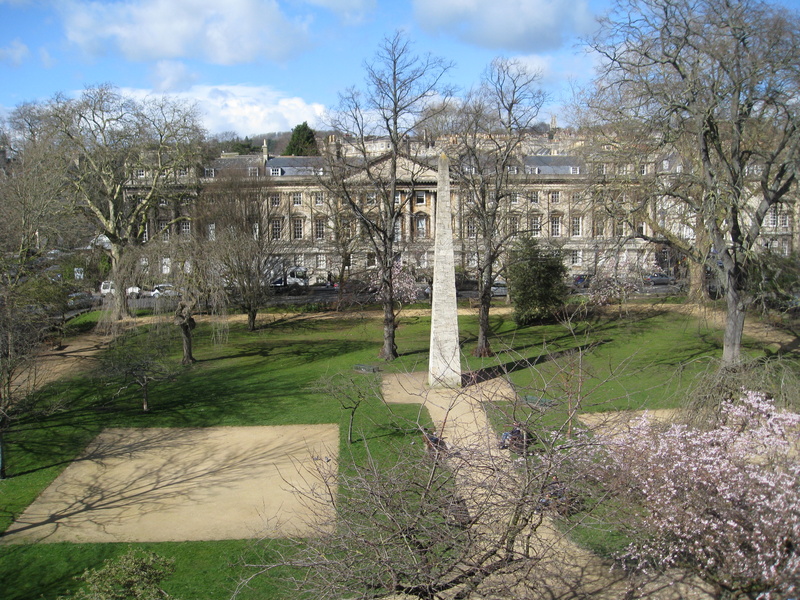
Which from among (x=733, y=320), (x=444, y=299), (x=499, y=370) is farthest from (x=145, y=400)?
(x=733, y=320)

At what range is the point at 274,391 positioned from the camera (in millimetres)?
21844

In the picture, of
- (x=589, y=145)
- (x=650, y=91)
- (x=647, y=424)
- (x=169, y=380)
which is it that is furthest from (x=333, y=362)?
(x=647, y=424)

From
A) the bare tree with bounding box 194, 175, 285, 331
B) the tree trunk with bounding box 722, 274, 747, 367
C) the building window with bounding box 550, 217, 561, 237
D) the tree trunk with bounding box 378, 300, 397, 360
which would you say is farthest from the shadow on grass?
the building window with bounding box 550, 217, 561, 237

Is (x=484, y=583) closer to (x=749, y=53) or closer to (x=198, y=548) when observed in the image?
(x=198, y=548)

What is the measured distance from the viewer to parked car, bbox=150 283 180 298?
23978 millimetres

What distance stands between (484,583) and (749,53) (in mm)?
15758

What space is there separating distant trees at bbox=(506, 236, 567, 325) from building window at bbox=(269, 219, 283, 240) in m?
15.9

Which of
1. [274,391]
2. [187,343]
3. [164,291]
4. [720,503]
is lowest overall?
[274,391]

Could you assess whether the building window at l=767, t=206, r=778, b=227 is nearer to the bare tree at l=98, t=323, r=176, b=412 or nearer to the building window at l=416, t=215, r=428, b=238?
the bare tree at l=98, t=323, r=176, b=412

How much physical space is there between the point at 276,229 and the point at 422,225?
12335mm

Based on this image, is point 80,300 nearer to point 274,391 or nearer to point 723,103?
point 274,391

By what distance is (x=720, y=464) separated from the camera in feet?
27.8

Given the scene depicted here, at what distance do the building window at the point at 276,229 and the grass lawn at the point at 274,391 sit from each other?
6745mm

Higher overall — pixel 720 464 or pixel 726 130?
pixel 726 130
